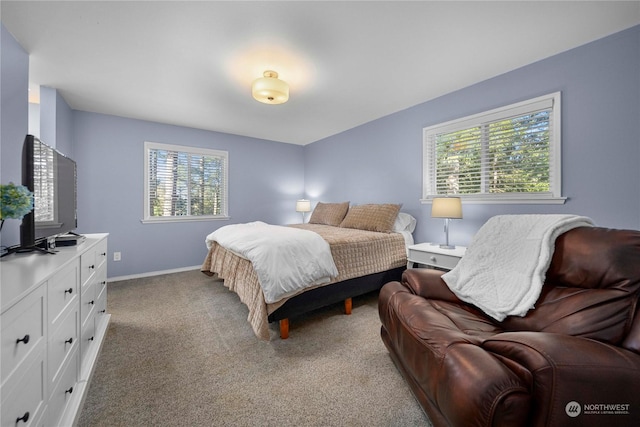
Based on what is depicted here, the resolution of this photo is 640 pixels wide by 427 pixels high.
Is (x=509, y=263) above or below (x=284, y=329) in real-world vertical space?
above

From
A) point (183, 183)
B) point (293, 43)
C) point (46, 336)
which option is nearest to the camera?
point (46, 336)

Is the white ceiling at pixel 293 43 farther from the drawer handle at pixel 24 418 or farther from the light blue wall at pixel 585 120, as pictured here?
the drawer handle at pixel 24 418

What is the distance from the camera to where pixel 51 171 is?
1.65 m

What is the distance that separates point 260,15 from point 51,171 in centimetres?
176

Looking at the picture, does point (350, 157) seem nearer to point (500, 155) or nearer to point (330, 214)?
point (330, 214)

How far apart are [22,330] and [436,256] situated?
270 centimetres

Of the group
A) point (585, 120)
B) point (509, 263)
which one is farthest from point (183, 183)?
point (585, 120)

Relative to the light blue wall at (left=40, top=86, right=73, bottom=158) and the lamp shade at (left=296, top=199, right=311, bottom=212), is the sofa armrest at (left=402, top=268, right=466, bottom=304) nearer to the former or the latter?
the lamp shade at (left=296, top=199, right=311, bottom=212)

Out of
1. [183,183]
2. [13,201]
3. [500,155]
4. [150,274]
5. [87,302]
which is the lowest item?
[150,274]

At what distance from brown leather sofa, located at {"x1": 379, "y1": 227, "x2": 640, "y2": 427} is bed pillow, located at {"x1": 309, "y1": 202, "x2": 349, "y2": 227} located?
85.1 inches

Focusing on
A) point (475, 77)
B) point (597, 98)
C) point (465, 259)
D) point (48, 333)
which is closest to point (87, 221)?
point (48, 333)

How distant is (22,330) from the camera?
32.6 inches

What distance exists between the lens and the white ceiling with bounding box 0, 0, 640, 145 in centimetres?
162

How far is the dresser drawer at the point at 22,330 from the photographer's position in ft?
2.39
